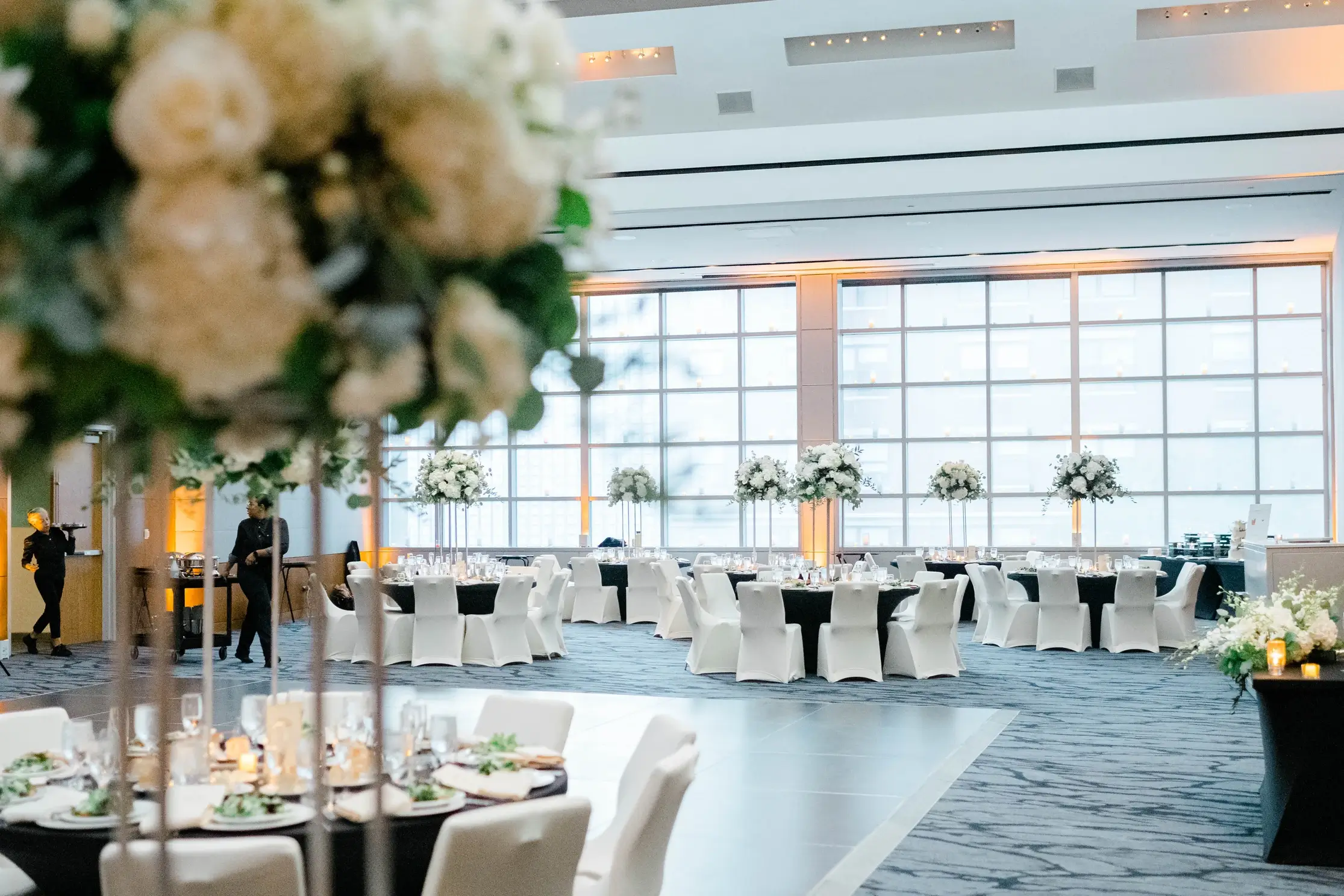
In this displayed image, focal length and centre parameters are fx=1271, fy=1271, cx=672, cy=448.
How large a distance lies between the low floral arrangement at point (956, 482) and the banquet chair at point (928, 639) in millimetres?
5497

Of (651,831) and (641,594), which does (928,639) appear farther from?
(651,831)

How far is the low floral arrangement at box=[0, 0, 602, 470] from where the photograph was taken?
0.86 meters

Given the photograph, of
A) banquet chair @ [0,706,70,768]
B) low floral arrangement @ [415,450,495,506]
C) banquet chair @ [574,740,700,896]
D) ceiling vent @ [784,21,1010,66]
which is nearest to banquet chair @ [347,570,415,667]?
low floral arrangement @ [415,450,495,506]

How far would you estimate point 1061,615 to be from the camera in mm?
13438

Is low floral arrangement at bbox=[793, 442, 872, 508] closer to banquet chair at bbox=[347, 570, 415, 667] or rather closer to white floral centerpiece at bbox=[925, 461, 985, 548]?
white floral centerpiece at bbox=[925, 461, 985, 548]

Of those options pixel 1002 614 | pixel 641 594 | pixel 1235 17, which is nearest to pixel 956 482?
pixel 1002 614

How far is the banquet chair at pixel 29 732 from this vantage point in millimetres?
4562

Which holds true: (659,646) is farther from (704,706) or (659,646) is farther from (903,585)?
(704,706)

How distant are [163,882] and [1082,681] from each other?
10872 millimetres

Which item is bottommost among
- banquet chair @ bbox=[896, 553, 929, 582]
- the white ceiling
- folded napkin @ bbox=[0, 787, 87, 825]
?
banquet chair @ bbox=[896, 553, 929, 582]

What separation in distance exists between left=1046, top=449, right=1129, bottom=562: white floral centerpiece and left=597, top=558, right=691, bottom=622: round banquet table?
4.98 meters

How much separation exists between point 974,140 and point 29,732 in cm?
979

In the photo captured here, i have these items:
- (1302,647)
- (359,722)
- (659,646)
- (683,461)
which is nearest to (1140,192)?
(659,646)

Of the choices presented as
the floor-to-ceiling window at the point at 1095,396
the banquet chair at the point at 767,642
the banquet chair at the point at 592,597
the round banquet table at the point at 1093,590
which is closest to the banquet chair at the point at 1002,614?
the round banquet table at the point at 1093,590
